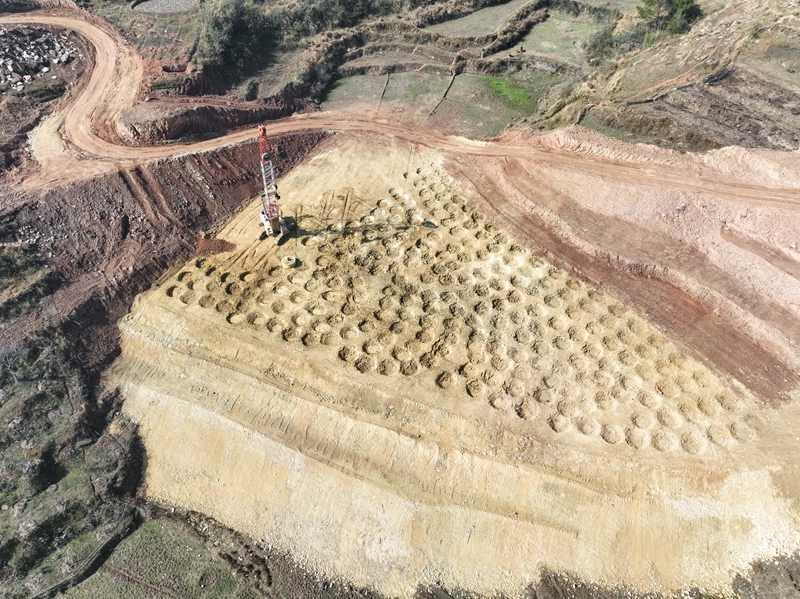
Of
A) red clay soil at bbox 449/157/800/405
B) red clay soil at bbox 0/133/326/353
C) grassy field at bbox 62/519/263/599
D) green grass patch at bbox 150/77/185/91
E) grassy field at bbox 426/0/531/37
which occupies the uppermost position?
grassy field at bbox 426/0/531/37

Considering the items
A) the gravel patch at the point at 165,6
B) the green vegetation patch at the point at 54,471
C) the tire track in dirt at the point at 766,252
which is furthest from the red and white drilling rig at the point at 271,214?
the tire track in dirt at the point at 766,252

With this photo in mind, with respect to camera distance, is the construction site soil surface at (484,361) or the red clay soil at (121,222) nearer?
the construction site soil surface at (484,361)

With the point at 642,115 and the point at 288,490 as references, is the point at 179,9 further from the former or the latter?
the point at 288,490

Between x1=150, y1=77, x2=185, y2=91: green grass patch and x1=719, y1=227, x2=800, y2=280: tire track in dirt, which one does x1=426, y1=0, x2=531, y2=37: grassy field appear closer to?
x1=150, y1=77, x2=185, y2=91: green grass patch

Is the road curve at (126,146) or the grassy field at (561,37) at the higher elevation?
the grassy field at (561,37)

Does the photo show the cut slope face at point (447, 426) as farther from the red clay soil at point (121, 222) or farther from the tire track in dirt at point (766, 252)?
the tire track in dirt at point (766, 252)

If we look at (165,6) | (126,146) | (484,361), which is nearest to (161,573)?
(484,361)

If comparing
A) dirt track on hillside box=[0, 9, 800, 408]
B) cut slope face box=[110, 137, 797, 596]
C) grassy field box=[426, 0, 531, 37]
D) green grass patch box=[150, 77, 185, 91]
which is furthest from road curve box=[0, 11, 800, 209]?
grassy field box=[426, 0, 531, 37]

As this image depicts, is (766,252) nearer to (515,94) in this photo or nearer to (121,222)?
(515,94)
